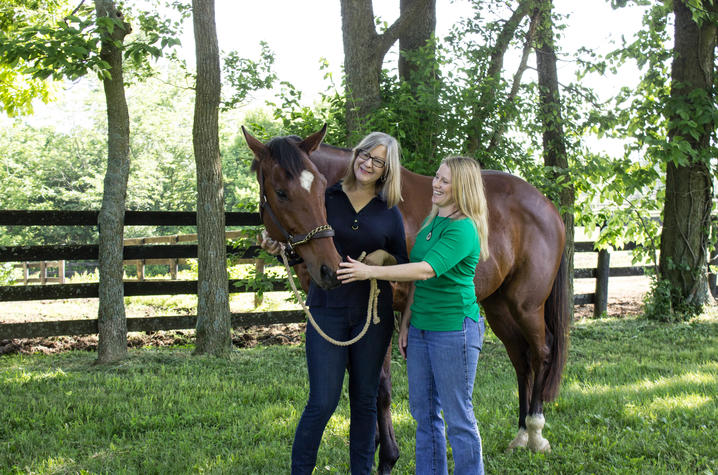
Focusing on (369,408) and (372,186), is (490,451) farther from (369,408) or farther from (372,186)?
(372,186)

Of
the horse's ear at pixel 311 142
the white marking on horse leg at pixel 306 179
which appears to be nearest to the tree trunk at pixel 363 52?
the horse's ear at pixel 311 142

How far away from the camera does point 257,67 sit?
7020 millimetres

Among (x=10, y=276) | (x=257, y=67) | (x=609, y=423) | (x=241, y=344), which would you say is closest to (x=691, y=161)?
(x=609, y=423)

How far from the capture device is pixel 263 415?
3969 mm

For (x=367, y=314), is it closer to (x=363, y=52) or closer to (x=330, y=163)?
(x=330, y=163)

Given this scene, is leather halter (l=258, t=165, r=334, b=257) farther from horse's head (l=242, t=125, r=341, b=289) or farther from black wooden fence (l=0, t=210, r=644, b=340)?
black wooden fence (l=0, t=210, r=644, b=340)

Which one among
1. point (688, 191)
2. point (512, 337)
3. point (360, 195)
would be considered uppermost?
point (688, 191)

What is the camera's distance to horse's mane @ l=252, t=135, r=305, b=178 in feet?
8.23

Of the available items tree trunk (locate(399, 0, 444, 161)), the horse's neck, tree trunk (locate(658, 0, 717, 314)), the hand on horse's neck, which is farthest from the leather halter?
tree trunk (locate(658, 0, 717, 314))

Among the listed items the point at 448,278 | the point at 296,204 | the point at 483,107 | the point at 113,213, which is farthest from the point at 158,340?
the point at 448,278

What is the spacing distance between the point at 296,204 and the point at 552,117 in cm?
489

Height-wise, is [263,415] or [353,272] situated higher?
[353,272]

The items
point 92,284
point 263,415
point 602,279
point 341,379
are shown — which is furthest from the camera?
point 602,279

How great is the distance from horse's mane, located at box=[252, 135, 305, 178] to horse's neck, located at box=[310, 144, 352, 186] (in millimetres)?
566
